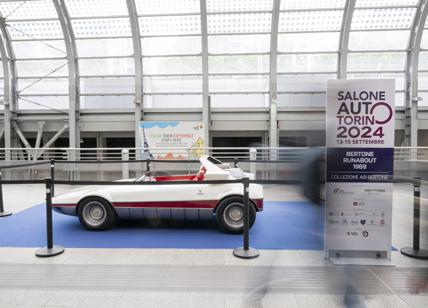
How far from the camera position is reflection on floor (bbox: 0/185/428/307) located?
2543mm

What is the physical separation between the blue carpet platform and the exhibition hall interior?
0.04 metres

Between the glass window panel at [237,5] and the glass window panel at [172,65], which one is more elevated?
the glass window panel at [237,5]

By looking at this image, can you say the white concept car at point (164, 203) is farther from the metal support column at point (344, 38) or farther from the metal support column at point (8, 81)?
the metal support column at point (8, 81)

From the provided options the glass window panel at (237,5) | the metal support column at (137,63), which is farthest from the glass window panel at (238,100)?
the glass window panel at (237,5)

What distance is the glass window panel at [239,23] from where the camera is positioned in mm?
12414

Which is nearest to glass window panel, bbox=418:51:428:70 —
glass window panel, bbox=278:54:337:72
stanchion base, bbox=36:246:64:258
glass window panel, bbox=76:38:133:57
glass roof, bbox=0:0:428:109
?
glass roof, bbox=0:0:428:109

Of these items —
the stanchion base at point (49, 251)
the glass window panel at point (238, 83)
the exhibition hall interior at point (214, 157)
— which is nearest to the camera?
the exhibition hall interior at point (214, 157)

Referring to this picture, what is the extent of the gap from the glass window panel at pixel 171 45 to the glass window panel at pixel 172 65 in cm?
24

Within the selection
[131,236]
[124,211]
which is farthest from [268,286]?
[124,211]

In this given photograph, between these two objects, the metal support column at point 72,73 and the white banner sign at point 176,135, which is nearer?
the white banner sign at point 176,135

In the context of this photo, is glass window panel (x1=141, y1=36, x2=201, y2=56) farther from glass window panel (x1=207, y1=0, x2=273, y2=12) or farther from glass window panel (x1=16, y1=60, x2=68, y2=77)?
glass window panel (x1=16, y1=60, x2=68, y2=77)

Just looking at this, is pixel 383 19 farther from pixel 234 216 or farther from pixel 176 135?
pixel 234 216

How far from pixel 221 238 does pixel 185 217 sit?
58cm

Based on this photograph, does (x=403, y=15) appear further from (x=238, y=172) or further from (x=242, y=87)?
(x=238, y=172)
